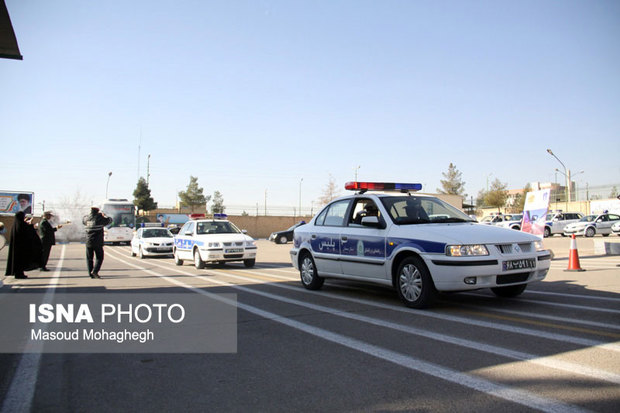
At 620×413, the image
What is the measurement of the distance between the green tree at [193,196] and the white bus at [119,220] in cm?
3427

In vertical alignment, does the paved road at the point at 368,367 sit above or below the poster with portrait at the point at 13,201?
below

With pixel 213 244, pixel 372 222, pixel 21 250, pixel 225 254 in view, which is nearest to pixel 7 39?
pixel 21 250

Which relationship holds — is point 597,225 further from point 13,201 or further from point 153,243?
point 13,201

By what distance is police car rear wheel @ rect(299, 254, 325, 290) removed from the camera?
938cm

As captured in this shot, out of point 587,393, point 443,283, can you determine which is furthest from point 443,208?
point 587,393

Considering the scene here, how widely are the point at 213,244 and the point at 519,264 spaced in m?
9.94

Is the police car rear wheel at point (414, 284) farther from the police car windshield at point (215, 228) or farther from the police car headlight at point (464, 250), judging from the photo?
the police car windshield at point (215, 228)

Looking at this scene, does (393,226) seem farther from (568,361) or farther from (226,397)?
(226,397)

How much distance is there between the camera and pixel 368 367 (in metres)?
4.24

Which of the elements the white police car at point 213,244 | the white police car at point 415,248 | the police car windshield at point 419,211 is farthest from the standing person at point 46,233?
the police car windshield at point 419,211

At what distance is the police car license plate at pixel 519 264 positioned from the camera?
21.8 feet

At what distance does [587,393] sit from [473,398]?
2.73ft

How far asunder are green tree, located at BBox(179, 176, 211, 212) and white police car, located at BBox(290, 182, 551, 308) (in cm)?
6737

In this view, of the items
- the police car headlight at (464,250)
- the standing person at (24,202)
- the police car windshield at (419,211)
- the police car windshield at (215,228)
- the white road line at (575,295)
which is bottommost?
the white road line at (575,295)
